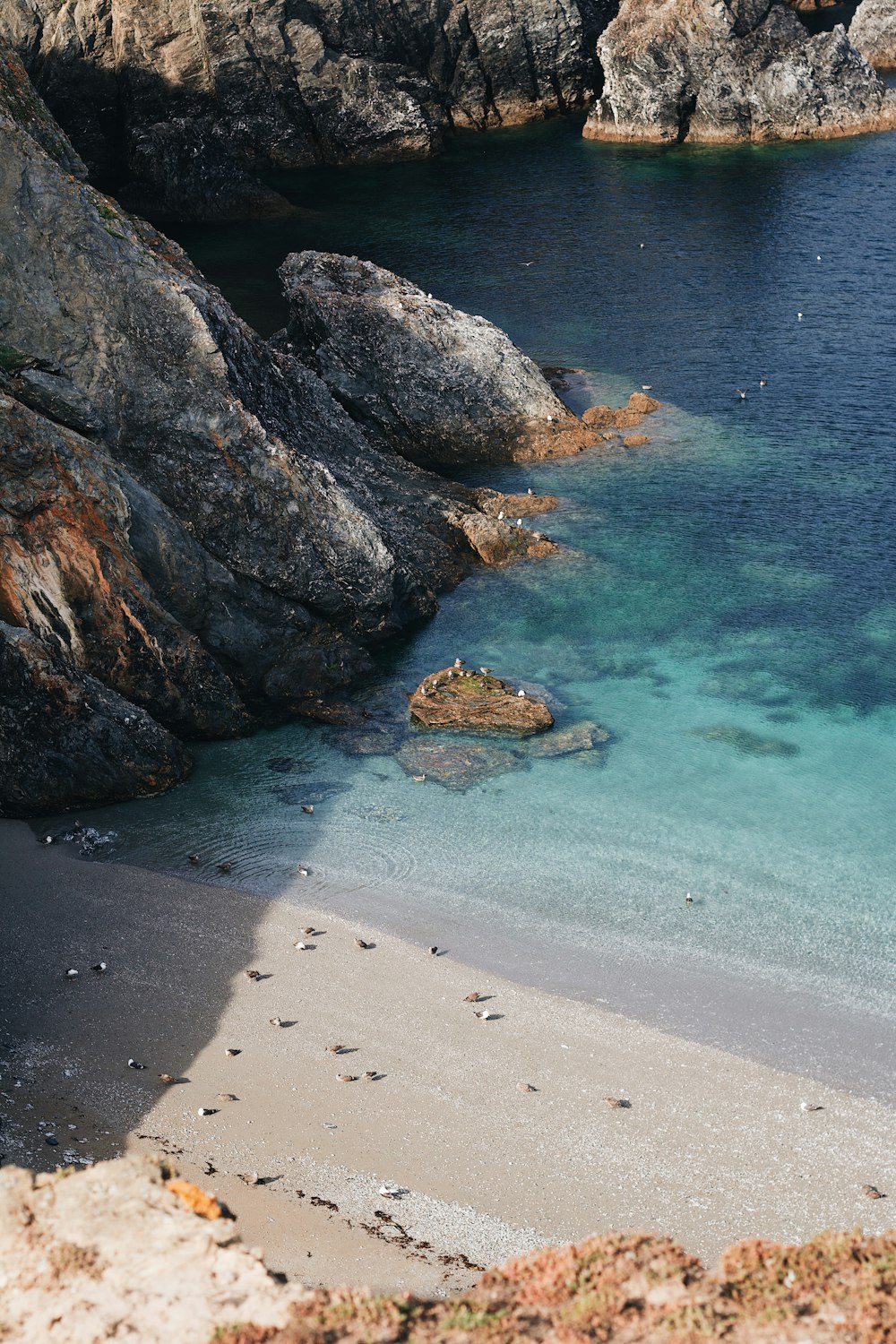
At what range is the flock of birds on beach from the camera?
2464cm

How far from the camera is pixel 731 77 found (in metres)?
97.2

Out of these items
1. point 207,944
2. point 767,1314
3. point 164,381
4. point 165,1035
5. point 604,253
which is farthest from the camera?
point 604,253

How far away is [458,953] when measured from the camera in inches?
1236

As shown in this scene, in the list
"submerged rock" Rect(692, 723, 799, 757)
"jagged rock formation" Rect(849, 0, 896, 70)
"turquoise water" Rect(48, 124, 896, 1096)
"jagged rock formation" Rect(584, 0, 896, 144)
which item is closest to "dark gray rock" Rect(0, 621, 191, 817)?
"turquoise water" Rect(48, 124, 896, 1096)

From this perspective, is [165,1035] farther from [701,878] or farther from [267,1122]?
[701,878]

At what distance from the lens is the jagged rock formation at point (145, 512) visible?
120 feet

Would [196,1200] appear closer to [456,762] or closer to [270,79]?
[456,762]

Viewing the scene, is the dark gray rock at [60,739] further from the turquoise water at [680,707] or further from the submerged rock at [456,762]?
the submerged rock at [456,762]

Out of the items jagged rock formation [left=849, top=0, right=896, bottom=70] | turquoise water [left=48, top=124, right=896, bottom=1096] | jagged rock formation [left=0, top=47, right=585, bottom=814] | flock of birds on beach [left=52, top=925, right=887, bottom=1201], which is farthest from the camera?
jagged rock formation [left=849, top=0, right=896, bottom=70]

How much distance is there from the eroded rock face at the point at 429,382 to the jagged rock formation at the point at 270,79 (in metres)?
35.4

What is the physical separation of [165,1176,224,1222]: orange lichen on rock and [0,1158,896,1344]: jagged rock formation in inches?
0.8

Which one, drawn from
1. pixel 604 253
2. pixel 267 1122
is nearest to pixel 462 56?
pixel 604 253

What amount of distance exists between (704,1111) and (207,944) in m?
11.5

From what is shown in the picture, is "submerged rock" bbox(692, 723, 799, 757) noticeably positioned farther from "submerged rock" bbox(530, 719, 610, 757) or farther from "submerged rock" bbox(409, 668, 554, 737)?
"submerged rock" bbox(409, 668, 554, 737)
